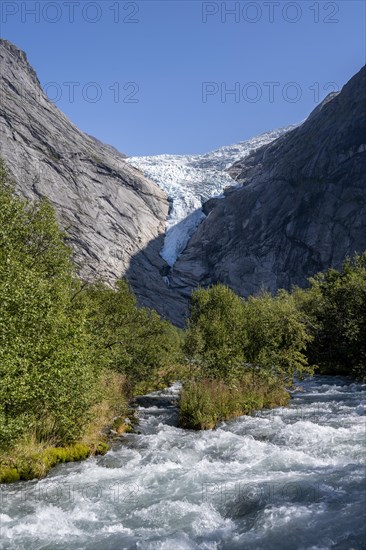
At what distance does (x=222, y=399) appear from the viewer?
26062mm

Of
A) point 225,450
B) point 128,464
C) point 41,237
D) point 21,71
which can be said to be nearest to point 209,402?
point 225,450

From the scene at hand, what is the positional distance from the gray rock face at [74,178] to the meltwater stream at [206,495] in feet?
330

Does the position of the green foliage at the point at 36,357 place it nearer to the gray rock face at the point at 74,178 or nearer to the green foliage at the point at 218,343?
the green foliage at the point at 218,343

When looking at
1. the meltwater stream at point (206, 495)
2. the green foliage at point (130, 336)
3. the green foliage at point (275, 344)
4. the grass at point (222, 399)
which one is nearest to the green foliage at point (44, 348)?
the green foliage at point (130, 336)

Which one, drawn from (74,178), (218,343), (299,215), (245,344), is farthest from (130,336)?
(74,178)

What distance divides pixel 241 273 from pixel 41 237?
115 m

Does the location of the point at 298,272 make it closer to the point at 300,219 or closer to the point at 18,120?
the point at 300,219

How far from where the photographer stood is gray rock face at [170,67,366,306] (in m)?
122

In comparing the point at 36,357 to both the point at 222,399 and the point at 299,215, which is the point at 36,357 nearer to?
the point at 222,399

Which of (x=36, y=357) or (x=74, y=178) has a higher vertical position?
(x=74, y=178)

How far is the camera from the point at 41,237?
79.3 feet

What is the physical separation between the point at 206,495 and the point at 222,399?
1204 centimetres

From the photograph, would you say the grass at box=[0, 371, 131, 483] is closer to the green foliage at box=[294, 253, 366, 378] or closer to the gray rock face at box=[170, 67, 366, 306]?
the green foliage at box=[294, 253, 366, 378]

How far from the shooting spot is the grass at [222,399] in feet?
78.6
